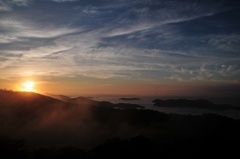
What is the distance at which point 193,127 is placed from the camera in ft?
170

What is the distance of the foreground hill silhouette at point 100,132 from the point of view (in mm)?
16406

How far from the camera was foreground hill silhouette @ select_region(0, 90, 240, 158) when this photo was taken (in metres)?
16.4

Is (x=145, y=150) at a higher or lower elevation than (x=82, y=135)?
higher

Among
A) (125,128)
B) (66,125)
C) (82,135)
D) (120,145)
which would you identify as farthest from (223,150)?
(66,125)

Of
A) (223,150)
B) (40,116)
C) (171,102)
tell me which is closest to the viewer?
(223,150)

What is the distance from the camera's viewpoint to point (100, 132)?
1673 inches

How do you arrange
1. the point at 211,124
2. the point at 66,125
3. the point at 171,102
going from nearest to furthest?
1. the point at 66,125
2. the point at 211,124
3. the point at 171,102

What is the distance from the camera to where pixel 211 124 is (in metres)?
54.2

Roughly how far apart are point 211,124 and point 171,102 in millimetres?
95703

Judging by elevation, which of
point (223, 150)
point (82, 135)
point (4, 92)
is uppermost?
point (4, 92)

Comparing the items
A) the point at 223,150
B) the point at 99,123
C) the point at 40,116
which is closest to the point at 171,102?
the point at 99,123

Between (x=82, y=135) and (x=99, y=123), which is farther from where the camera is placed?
(x=99, y=123)

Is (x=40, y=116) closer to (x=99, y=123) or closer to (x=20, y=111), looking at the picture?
Answer: (x=20, y=111)

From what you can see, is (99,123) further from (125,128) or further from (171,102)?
(171,102)
